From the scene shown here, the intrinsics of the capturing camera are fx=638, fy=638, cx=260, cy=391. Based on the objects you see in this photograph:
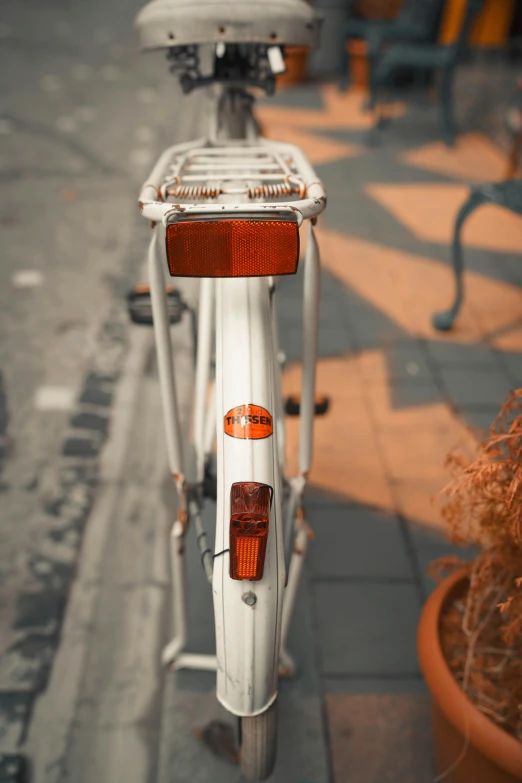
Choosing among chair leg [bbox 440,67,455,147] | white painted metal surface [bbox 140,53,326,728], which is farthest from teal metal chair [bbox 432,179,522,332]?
chair leg [bbox 440,67,455,147]

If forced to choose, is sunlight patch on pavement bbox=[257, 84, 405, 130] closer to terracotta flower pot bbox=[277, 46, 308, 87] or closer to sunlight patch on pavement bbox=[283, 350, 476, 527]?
terracotta flower pot bbox=[277, 46, 308, 87]

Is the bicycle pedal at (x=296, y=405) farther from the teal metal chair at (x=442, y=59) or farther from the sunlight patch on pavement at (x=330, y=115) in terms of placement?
the sunlight patch on pavement at (x=330, y=115)

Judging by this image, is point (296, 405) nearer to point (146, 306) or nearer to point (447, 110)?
point (146, 306)

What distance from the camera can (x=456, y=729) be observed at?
128 cm

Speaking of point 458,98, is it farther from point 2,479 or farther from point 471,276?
point 2,479

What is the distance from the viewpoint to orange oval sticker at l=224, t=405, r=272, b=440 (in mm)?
1016

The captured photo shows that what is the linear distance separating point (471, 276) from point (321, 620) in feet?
8.22

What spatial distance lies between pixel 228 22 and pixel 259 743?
1.49 m

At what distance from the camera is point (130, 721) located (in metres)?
1.56

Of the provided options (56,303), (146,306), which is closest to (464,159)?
(56,303)

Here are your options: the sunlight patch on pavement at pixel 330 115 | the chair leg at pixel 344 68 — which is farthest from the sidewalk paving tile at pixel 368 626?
the chair leg at pixel 344 68

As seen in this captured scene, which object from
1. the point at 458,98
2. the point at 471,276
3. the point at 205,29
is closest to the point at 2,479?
the point at 205,29

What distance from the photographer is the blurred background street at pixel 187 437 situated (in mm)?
1562

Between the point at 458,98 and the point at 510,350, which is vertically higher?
the point at 458,98
